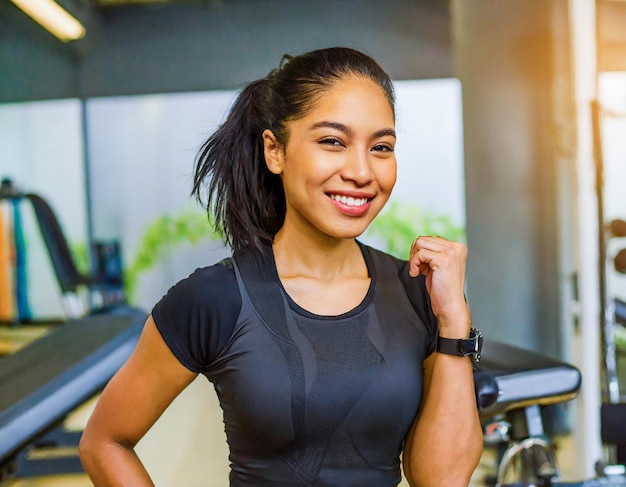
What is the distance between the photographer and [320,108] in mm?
1168

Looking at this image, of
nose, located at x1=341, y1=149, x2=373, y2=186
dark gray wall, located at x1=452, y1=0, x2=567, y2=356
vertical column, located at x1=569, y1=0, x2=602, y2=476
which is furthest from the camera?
dark gray wall, located at x1=452, y1=0, x2=567, y2=356

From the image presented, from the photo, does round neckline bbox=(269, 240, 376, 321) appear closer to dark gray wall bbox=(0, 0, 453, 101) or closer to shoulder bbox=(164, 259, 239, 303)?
shoulder bbox=(164, 259, 239, 303)

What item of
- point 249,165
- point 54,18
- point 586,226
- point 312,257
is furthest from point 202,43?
point 312,257

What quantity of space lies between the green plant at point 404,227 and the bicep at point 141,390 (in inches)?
242

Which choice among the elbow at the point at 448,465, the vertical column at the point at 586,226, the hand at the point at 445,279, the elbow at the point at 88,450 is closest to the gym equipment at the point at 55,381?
the elbow at the point at 88,450

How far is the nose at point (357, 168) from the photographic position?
3.72 ft

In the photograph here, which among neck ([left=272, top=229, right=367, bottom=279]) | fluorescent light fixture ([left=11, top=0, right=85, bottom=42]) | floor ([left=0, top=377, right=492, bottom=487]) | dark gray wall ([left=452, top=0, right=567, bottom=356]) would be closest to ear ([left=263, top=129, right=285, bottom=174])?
neck ([left=272, top=229, right=367, bottom=279])

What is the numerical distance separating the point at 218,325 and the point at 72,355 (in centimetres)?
155

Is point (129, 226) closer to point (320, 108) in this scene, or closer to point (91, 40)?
point (91, 40)

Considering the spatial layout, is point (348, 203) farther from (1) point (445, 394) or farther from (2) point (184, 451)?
(2) point (184, 451)

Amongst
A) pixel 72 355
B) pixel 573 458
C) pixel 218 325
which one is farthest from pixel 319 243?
pixel 573 458

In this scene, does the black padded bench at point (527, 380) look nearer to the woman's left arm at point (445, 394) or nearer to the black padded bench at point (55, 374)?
the woman's left arm at point (445, 394)

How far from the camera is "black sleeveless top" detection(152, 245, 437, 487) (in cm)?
116

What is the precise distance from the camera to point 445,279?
3.90 feet
